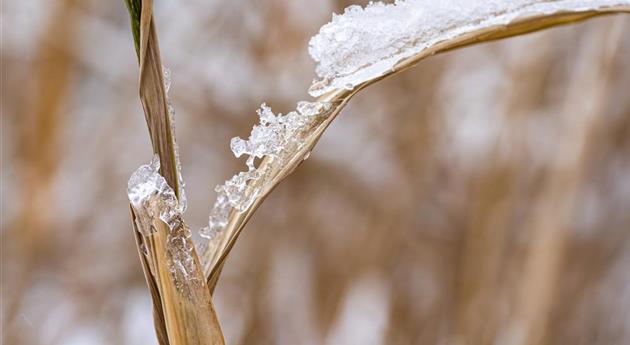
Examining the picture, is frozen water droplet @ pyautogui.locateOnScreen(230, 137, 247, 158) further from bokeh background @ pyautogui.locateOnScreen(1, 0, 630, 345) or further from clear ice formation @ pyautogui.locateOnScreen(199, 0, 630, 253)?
bokeh background @ pyautogui.locateOnScreen(1, 0, 630, 345)

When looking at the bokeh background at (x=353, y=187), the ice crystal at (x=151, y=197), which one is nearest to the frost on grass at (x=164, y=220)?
the ice crystal at (x=151, y=197)

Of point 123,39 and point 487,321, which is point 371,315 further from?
point 123,39

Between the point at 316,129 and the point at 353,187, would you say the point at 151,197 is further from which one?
the point at 353,187

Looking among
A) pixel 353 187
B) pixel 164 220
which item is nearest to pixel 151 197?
pixel 164 220

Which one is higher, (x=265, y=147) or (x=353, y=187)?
(x=353, y=187)

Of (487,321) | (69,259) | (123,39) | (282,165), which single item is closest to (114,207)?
(69,259)

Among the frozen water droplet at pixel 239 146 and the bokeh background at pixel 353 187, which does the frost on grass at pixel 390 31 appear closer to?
the frozen water droplet at pixel 239 146

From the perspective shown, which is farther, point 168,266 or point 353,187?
point 353,187
